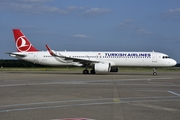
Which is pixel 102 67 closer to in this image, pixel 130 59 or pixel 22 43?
pixel 130 59

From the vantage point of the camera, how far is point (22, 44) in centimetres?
3931

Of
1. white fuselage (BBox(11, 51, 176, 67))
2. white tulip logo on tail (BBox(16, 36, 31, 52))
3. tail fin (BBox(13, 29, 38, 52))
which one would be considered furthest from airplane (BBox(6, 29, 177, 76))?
white tulip logo on tail (BBox(16, 36, 31, 52))

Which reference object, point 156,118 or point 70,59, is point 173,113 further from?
point 70,59

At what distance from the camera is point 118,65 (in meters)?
36.3

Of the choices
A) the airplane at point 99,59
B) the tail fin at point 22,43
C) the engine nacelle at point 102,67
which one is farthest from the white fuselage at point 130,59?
the tail fin at point 22,43

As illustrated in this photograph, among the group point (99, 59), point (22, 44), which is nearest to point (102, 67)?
point (99, 59)

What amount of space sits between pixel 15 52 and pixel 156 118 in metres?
33.7

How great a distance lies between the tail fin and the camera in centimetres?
3922

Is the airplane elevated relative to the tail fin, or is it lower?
lower

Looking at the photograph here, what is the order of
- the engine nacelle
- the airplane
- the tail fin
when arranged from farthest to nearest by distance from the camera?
the tail fin < the airplane < the engine nacelle

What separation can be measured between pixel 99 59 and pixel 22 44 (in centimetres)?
1083

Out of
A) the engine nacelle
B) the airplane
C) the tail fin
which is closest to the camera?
the engine nacelle

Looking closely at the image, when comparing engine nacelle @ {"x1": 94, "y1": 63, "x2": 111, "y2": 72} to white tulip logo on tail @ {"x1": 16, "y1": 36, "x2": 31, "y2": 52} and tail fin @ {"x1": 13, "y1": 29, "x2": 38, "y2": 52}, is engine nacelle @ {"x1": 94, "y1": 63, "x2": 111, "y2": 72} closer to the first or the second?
tail fin @ {"x1": 13, "y1": 29, "x2": 38, "y2": 52}

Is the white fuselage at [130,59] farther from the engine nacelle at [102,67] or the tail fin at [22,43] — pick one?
the tail fin at [22,43]
